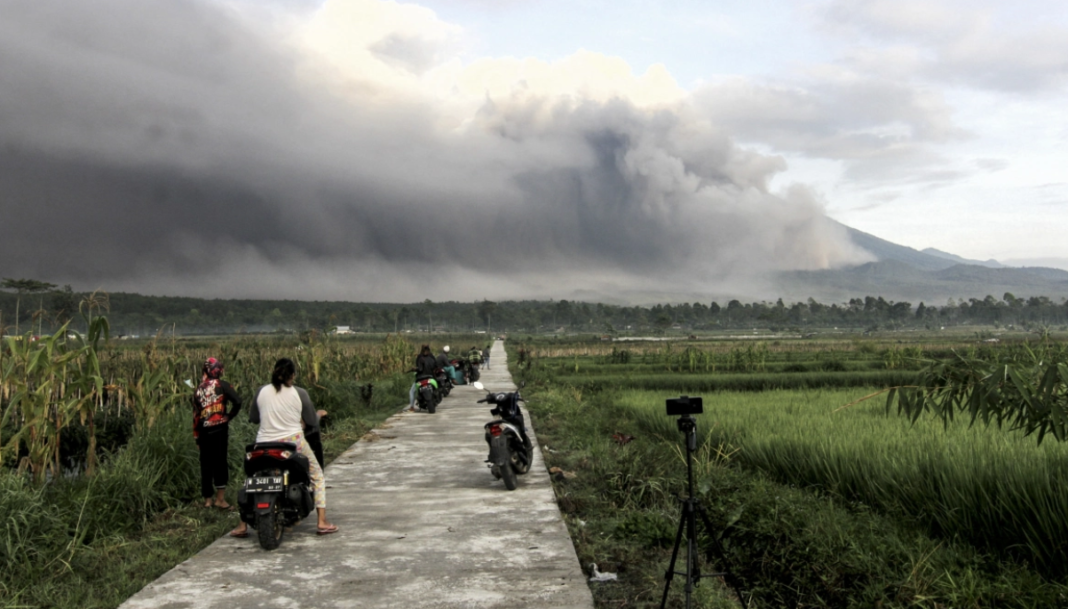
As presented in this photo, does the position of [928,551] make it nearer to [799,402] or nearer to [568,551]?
[568,551]

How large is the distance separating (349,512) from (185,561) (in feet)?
5.36

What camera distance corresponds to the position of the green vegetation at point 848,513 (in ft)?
15.0

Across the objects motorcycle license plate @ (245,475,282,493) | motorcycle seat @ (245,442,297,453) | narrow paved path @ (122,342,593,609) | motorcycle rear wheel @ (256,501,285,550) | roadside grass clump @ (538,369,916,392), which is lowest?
roadside grass clump @ (538,369,916,392)

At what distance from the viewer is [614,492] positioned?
731 centimetres

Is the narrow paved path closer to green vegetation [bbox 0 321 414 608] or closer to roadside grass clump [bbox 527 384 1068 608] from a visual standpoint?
roadside grass clump [bbox 527 384 1068 608]

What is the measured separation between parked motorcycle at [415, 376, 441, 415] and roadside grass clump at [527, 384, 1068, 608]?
7.59 m

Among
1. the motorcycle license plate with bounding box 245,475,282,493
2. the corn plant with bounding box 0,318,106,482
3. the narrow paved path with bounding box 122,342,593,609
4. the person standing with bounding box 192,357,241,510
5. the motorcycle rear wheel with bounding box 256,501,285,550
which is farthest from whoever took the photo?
the person standing with bounding box 192,357,241,510

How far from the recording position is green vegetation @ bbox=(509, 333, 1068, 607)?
4582 mm

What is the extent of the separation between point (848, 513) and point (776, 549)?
1.15 metres

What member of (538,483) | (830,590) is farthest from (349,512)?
(830,590)

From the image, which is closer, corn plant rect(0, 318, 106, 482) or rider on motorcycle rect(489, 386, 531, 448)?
corn plant rect(0, 318, 106, 482)

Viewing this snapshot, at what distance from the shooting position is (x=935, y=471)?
618 centimetres

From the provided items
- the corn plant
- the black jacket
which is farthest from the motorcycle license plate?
the black jacket

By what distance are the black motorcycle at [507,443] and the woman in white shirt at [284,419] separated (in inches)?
74.6
